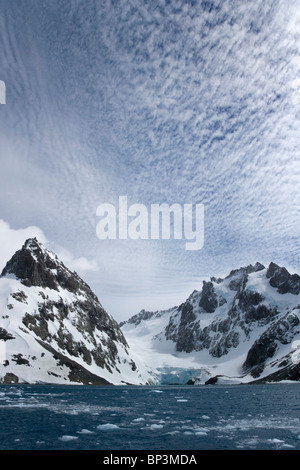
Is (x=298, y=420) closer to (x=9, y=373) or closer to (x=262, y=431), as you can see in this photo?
(x=262, y=431)

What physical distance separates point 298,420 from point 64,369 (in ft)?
464

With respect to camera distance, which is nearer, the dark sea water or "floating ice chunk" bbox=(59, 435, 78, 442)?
the dark sea water

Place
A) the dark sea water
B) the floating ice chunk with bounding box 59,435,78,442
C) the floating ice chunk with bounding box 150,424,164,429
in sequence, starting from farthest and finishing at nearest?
the floating ice chunk with bounding box 150,424,164,429, the floating ice chunk with bounding box 59,435,78,442, the dark sea water

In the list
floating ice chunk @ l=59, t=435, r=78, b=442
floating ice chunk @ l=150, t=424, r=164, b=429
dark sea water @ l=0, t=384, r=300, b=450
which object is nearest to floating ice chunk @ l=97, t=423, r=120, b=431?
dark sea water @ l=0, t=384, r=300, b=450

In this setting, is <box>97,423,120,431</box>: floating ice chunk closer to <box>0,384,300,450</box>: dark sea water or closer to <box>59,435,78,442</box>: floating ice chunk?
<box>0,384,300,450</box>: dark sea water

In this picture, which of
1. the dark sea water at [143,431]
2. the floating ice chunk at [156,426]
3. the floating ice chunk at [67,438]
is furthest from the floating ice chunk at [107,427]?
the floating ice chunk at [67,438]

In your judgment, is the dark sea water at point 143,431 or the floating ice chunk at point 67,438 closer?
the dark sea water at point 143,431

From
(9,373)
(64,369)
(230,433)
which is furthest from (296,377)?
(230,433)

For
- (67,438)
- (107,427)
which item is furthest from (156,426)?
(67,438)

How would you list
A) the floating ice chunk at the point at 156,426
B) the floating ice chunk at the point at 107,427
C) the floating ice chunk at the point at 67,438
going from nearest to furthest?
1. the floating ice chunk at the point at 67,438
2. the floating ice chunk at the point at 107,427
3. the floating ice chunk at the point at 156,426

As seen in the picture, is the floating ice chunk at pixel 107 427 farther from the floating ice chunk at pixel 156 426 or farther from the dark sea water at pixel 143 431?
the floating ice chunk at pixel 156 426

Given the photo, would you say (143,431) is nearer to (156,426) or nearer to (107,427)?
(156,426)
